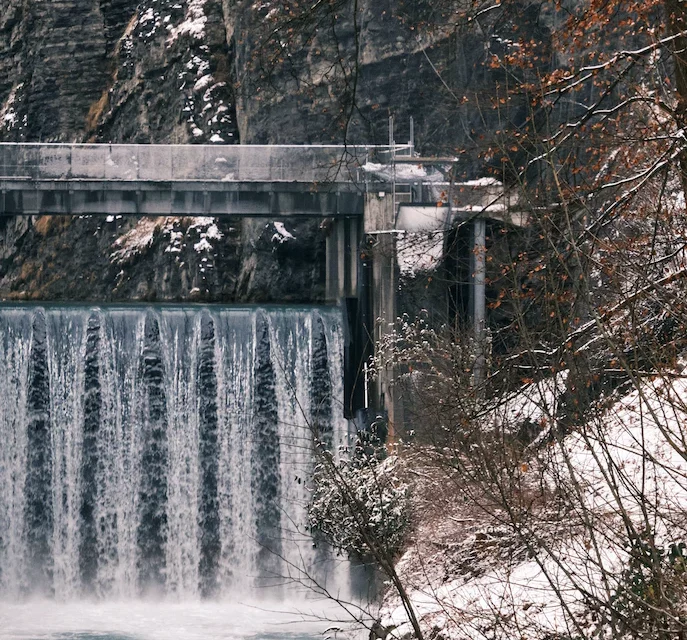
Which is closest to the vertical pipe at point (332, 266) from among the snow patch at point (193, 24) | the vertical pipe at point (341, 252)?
the vertical pipe at point (341, 252)

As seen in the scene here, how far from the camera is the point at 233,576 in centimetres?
2228

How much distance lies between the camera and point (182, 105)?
33.1 meters

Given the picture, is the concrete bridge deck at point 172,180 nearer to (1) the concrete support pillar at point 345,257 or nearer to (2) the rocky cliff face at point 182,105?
(1) the concrete support pillar at point 345,257

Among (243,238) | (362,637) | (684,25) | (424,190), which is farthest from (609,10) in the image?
(243,238)

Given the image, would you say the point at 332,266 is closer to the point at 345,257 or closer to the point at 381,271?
the point at 345,257

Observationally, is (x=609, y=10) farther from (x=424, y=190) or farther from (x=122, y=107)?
(x=122, y=107)

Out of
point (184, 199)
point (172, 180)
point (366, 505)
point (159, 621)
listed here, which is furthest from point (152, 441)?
point (366, 505)

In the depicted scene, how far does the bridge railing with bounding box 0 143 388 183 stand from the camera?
23.1 m

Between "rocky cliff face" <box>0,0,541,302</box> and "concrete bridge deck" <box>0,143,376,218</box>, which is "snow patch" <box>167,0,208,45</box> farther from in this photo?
"concrete bridge deck" <box>0,143,376,218</box>

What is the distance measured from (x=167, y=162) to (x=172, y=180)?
0.34 meters

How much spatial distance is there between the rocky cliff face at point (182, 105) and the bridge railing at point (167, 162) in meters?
4.74

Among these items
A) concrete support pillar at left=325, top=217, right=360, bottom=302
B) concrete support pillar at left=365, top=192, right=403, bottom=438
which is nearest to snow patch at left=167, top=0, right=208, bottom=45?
concrete support pillar at left=325, top=217, right=360, bottom=302

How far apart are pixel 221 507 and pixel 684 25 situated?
1593 cm

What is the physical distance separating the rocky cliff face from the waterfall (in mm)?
7101
